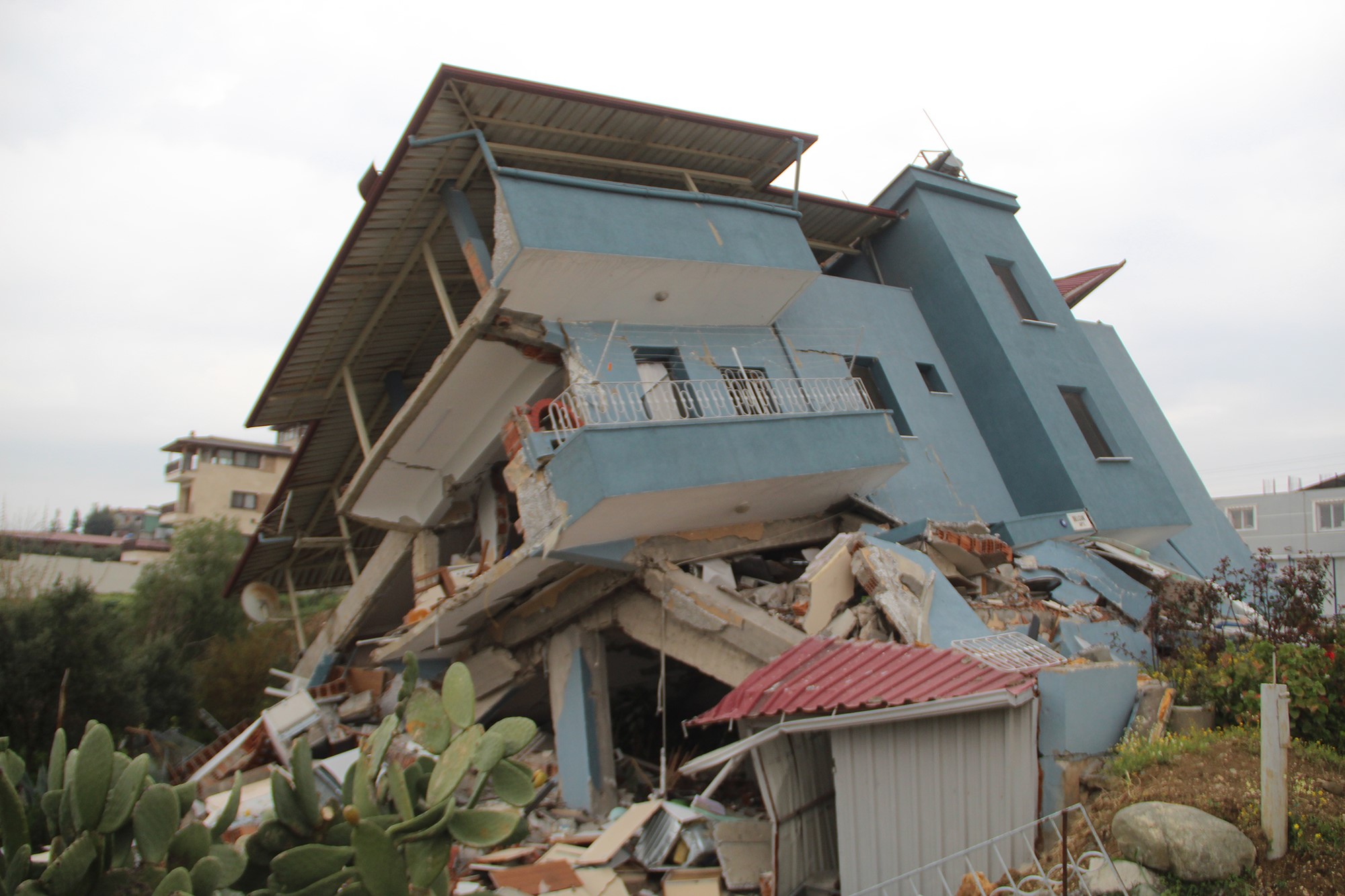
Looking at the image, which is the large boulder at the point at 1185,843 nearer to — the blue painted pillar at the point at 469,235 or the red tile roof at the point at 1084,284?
the blue painted pillar at the point at 469,235

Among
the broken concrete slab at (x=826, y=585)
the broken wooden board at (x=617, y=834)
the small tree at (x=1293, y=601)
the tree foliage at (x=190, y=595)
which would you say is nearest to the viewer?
the small tree at (x=1293, y=601)

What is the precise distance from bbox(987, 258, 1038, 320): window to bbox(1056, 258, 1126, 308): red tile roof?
3.15m

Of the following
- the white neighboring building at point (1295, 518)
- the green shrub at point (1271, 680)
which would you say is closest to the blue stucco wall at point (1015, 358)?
the green shrub at point (1271, 680)

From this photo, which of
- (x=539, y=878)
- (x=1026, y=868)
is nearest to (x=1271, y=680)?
(x=1026, y=868)

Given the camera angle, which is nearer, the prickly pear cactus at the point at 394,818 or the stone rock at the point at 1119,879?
the prickly pear cactus at the point at 394,818

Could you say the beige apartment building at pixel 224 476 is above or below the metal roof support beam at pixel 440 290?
above

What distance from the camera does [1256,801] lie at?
5066 millimetres

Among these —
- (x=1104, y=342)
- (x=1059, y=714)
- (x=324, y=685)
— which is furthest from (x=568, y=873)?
(x=1104, y=342)

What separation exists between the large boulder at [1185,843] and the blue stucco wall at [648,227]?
7379mm

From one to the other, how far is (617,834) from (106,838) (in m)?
4.65

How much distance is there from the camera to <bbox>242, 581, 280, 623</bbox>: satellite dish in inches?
640

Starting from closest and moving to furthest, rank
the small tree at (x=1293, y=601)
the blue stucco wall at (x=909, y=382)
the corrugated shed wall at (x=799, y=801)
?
the small tree at (x=1293, y=601), the corrugated shed wall at (x=799, y=801), the blue stucco wall at (x=909, y=382)

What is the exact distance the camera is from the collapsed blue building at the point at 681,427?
905cm

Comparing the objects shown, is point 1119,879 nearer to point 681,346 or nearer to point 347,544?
point 681,346
